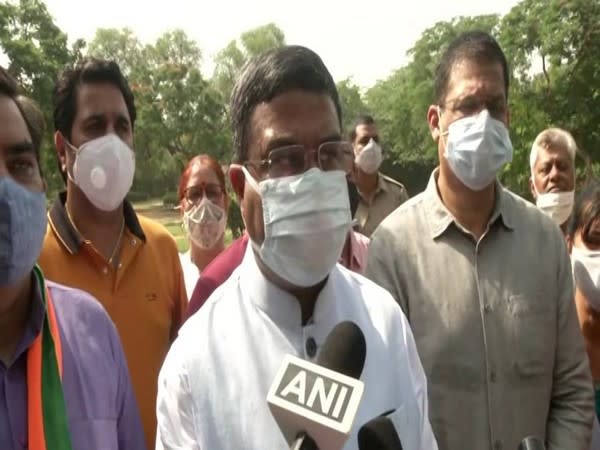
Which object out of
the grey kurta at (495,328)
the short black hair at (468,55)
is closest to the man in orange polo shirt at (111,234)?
the grey kurta at (495,328)

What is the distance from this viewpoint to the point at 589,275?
3.91 m

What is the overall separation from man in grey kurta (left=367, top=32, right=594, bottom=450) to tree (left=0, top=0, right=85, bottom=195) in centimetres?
1930

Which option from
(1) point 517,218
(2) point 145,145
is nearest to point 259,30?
(2) point 145,145

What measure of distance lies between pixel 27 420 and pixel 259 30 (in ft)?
171

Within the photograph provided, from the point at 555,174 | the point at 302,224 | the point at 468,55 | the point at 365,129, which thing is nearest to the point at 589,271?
the point at 555,174

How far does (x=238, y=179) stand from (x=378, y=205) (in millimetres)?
4669

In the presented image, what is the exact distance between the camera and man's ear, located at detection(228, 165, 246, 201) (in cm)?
214

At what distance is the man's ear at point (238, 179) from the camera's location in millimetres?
2139

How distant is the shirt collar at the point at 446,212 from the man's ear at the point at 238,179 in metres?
1.07

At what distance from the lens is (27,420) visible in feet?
6.39

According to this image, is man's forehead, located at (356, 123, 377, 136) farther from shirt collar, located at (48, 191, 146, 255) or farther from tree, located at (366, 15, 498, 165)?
tree, located at (366, 15, 498, 165)

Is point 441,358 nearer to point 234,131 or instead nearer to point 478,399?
point 478,399

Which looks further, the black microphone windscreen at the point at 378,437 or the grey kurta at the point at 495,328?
the grey kurta at the point at 495,328

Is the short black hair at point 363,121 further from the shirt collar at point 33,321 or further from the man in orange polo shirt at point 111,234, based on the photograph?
the shirt collar at point 33,321
